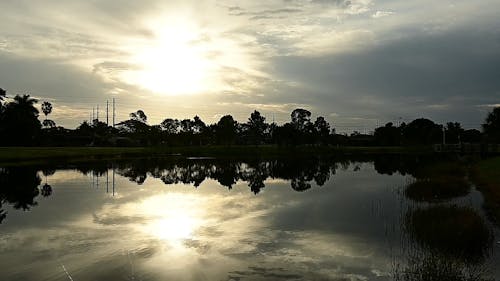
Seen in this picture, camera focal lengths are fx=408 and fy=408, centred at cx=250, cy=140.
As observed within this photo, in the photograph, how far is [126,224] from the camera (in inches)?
781

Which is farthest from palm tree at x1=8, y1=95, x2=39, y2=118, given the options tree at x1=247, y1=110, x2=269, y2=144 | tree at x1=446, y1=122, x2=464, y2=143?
tree at x1=446, y1=122, x2=464, y2=143

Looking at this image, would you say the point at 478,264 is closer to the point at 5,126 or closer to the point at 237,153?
the point at 237,153

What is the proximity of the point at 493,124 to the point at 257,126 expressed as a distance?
294 ft

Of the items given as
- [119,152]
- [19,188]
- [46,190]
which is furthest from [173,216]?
[119,152]

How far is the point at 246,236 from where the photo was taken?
17328mm

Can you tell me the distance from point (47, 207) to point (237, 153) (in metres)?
77.8

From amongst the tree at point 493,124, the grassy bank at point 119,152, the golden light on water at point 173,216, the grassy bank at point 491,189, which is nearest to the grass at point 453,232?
the grassy bank at point 491,189

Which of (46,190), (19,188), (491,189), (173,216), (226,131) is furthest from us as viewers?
(226,131)

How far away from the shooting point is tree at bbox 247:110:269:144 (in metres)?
152

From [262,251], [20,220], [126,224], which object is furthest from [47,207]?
[262,251]

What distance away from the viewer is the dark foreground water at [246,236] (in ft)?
40.9

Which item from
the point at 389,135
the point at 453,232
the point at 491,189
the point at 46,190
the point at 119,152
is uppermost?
the point at 389,135

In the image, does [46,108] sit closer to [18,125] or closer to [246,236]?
[18,125]

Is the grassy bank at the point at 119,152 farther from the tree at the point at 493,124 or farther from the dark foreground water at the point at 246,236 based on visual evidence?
the dark foreground water at the point at 246,236
